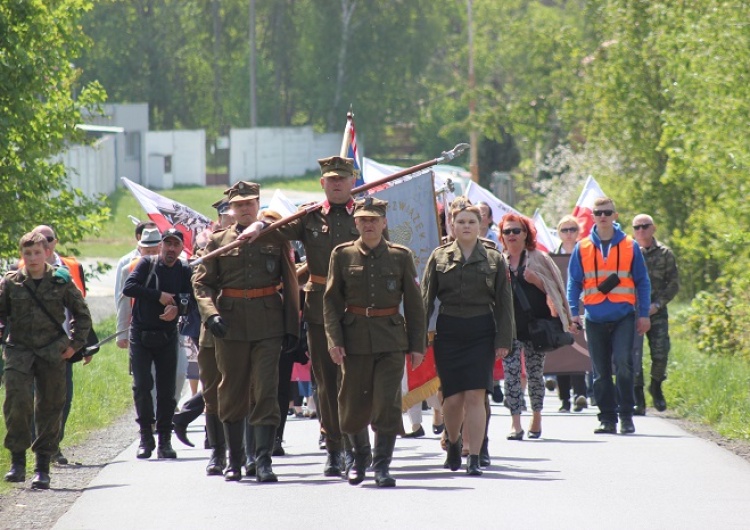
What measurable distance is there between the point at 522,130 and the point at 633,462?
104 feet

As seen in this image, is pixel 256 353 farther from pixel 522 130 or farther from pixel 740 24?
pixel 522 130

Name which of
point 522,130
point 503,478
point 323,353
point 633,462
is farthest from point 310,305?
point 522,130

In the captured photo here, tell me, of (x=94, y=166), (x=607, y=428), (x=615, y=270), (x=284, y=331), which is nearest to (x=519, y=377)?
(x=607, y=428)

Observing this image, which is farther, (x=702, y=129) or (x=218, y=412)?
(x=702, y=129)

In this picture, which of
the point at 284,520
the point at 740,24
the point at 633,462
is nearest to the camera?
the point at 284,520

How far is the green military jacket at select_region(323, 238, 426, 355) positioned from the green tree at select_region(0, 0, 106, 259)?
29.9ft

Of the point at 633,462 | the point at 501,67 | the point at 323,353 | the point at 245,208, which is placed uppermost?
the point at 501,67

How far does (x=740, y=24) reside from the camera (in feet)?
67.2

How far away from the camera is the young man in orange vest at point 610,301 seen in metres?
13.6

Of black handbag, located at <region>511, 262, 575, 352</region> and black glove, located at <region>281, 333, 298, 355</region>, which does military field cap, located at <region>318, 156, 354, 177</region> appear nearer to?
black glove, located at <region>281, 333, 298, 355</region>

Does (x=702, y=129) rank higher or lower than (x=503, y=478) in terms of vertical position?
higher

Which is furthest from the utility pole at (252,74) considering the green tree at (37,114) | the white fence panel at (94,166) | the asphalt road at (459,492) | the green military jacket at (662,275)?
the asphalt road at (459,492)

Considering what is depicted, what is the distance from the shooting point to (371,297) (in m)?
10.3

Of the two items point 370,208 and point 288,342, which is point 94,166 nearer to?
point 288,342
